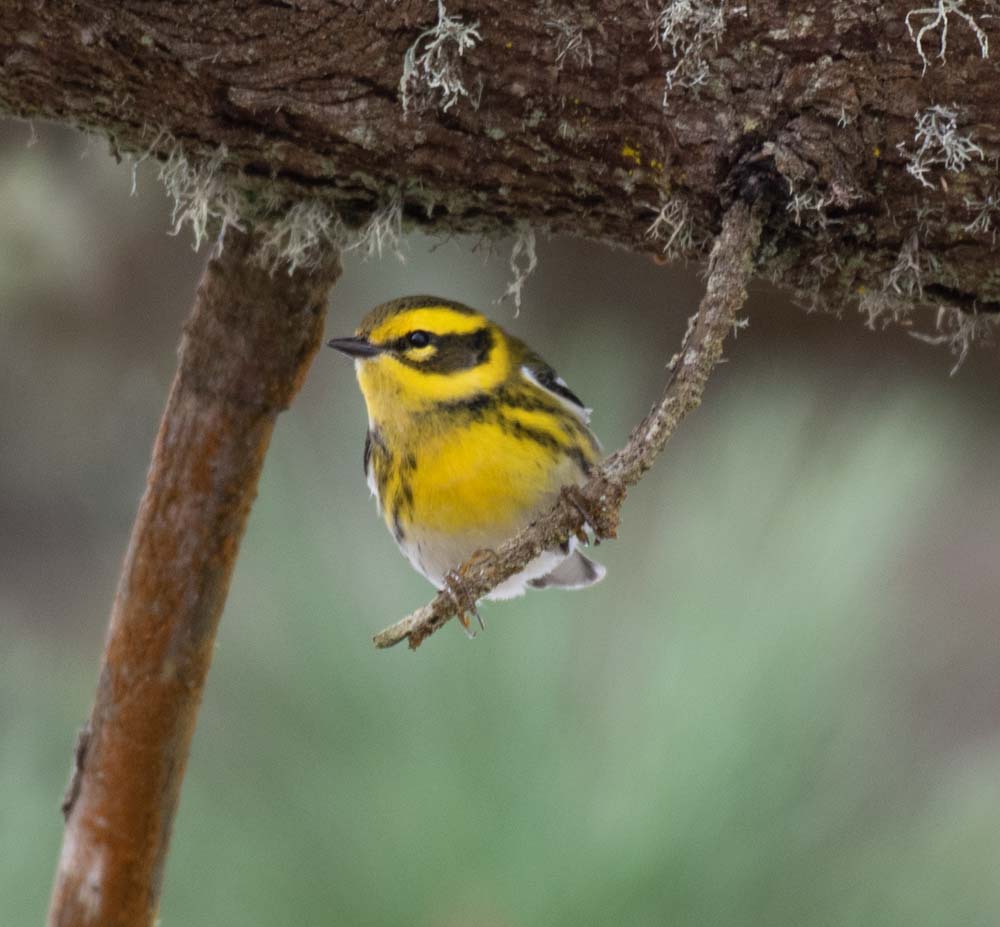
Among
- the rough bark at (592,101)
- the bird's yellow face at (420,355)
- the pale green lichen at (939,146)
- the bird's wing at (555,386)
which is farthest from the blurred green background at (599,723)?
the pale green lichen at (939,146)

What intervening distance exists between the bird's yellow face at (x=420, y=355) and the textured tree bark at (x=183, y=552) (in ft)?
0.49

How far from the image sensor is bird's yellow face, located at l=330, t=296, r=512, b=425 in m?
2.07

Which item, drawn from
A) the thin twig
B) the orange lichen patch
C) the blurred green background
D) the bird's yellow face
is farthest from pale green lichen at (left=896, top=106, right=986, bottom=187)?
the bird's yellow face

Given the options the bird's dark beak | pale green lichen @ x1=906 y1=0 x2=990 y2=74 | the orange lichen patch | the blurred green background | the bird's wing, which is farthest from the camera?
the bird's wing

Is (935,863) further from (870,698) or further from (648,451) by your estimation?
(648,451)

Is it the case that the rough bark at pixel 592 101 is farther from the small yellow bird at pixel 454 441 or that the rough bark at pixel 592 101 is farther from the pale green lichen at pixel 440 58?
the small yellow bird at pixel 454 441

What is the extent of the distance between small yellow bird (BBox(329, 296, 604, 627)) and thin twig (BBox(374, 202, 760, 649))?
579 mm

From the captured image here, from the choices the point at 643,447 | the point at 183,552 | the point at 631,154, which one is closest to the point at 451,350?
the point at 183,552

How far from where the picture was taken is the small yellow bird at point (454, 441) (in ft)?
6.93

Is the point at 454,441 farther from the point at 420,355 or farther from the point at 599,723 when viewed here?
the point at 599,723

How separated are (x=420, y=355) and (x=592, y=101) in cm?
67

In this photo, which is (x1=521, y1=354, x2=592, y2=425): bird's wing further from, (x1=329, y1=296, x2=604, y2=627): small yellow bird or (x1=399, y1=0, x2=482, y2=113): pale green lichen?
(x1=399, y1=0, x2=482, y2=113): pale green lichen

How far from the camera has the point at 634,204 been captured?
1621mm

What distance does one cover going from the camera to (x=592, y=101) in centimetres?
154
